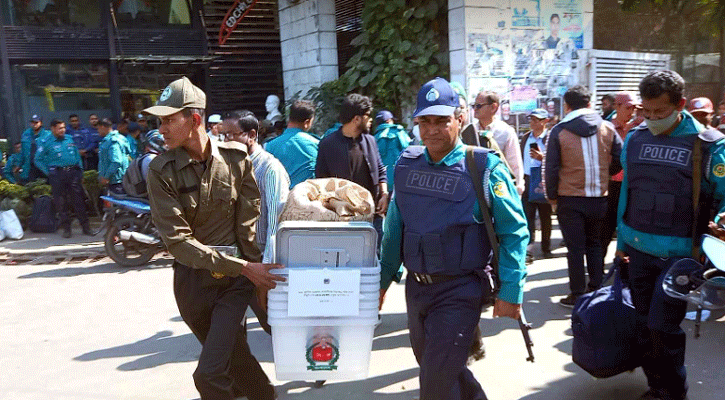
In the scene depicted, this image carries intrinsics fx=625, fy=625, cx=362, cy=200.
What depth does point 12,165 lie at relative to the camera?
1072 cm

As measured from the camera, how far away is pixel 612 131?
17.5 feet

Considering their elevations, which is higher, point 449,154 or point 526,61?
point 526,61

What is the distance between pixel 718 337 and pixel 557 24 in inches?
242

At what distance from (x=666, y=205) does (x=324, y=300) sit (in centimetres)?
193

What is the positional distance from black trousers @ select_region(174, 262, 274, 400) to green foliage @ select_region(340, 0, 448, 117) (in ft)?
21.3

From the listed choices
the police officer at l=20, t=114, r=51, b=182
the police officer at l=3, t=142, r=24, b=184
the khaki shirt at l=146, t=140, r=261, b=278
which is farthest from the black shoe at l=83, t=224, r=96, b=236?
the khaki shirt at l=146, t=140, r=261, b=278

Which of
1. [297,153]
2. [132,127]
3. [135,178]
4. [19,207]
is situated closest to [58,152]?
[19,207]

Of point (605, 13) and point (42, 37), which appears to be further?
point (42, 37)

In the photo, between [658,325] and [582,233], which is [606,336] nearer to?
[658,325]

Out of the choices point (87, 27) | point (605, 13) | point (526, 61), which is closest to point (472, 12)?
point (526, 61)

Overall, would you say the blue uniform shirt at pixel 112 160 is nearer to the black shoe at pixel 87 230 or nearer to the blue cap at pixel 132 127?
the black shoe at pixel 87 230

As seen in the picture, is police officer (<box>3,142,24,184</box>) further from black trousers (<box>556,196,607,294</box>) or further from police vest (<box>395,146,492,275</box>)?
police vest (<box>395,146,492,275</box>)

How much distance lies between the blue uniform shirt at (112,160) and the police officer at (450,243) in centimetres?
733

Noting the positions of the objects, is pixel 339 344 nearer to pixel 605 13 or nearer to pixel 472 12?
pixel 472 12
